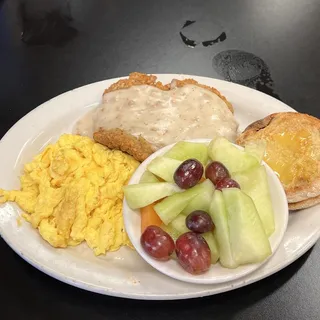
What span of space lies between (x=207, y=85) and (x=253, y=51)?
101cm

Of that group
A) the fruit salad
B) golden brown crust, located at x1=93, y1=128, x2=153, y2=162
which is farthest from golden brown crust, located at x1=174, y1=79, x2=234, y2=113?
the fruit salad

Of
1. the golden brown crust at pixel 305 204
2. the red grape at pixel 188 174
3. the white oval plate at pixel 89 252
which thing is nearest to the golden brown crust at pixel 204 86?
the white oval plate at pixel 89 252

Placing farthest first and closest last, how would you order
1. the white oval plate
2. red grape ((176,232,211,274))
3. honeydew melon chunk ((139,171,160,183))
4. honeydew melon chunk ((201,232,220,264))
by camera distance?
honeydew melon chunk ((139,171,160,183))
the white oval plate
honeydew melon chunk ((201,232,220,264))
red grape ((176,232,211,274))

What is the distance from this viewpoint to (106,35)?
418 centimetres

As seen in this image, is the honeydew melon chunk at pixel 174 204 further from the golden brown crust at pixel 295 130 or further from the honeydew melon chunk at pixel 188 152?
the golden brown crust at pixel 295 130

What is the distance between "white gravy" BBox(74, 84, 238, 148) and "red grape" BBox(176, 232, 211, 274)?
791 mm

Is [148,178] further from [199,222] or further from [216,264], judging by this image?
[216,264]

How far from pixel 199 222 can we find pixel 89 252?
Result: 2.31ft

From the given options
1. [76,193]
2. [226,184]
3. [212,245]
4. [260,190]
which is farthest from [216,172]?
[76,193]

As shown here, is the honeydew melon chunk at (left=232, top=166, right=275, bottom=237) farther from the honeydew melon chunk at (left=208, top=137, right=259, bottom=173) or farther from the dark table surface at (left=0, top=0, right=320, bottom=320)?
the dark table surface at (left=0, top=0, right=320, bottom=320)

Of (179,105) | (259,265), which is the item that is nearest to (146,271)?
(259,265)

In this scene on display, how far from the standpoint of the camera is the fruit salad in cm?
207

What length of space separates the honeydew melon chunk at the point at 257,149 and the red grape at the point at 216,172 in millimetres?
212

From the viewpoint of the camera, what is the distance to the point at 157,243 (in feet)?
6.90
